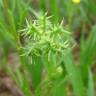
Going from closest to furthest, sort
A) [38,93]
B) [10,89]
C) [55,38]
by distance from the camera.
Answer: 1. [55,38]
2. [38,93]
3. [10,89]

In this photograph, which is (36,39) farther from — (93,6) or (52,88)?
(93,6)


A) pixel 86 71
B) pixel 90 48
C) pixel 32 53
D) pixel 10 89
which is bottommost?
pixel 10 89

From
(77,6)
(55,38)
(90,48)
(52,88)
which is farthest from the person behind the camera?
(77,6)

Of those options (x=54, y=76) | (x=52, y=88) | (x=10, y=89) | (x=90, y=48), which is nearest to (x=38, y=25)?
(x=54, y=76)

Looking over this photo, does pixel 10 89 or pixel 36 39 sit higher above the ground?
pixel 36 39

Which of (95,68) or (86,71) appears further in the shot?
(95,68)

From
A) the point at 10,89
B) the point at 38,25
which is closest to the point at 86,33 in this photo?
the point at 10,89
